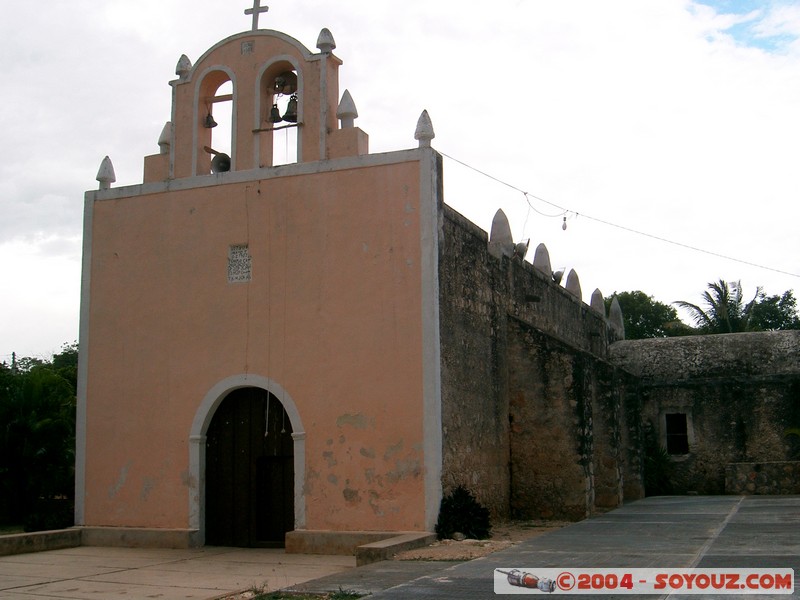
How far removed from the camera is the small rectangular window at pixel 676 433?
23109 mm

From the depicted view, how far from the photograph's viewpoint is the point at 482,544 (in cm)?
1160

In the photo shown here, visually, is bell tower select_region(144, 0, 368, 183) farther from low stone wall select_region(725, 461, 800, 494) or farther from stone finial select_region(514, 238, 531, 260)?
low stone wall select_region(725, 461, 800, 494)

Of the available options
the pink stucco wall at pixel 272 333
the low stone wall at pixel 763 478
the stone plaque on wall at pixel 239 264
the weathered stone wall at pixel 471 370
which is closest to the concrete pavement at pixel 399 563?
the pink stucco wall at pixel 272 333

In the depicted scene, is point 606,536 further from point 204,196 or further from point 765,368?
point 765,368

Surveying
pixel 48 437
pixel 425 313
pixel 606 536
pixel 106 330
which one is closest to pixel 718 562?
pixel 606 536

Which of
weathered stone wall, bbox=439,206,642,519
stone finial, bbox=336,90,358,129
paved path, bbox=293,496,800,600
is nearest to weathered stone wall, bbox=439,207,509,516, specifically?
weathered stone wall, bbox=439,206,642,519

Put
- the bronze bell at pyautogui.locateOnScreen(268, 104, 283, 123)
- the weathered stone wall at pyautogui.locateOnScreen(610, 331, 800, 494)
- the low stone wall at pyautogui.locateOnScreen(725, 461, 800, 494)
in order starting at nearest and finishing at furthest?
1. the bronze bell at pyautogui.locateOnScreen(268, 104, 283, 123)
2. the low stone wall at pyautogui.locateOnScreen(725, 461, 800, 494)
3. the weathered stone wall at pyautogui.locateOnScreen(610, 331, 800, 494)

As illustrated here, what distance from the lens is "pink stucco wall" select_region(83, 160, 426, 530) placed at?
12.7m

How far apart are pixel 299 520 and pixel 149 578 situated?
9.25ft

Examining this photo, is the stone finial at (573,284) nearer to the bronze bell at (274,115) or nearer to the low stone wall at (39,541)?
the bronze bell at (274,115)

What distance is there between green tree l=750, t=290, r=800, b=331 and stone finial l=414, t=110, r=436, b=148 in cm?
3554

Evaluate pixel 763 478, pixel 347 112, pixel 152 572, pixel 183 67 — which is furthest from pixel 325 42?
pixel 763 478

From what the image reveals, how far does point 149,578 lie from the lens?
10.5 metres

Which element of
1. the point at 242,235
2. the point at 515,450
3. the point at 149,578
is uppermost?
the point at 242,235
